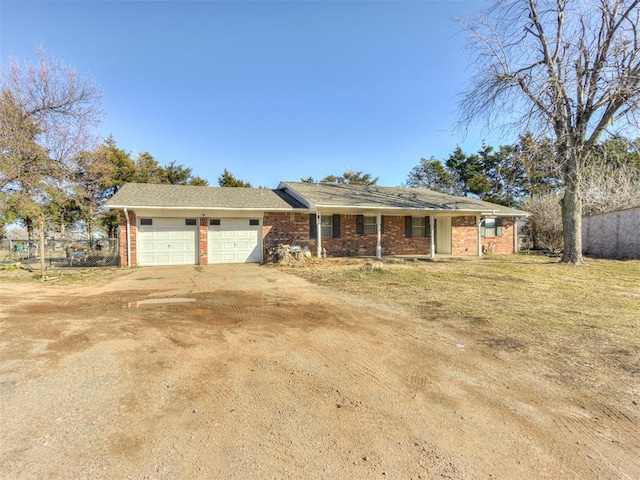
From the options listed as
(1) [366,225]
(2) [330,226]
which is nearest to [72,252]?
(2) [330,226]

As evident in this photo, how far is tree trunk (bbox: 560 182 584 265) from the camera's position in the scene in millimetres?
12578

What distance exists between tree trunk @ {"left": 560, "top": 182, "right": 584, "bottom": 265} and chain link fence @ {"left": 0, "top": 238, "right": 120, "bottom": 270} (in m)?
18.0

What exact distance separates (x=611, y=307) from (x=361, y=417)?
6.04m

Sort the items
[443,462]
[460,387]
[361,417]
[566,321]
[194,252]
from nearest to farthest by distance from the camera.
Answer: [443,462] → [361,417] → [460,387] → [566,321] → [194,252]

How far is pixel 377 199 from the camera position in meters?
16.7

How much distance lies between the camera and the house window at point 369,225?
16750 mm

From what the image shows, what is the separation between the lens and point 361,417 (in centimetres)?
254

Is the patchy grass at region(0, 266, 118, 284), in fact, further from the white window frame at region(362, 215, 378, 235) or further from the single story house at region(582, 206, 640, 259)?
the single story house at region(582, 206, 640, 259)

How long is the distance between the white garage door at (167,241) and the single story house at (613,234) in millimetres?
19700

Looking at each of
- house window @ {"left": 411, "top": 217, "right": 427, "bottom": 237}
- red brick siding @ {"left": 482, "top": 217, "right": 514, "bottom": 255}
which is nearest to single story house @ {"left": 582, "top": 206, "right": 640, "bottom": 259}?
red brick siding @ {"left": 482, "top": 217, "right": 514, "bottom": 255}

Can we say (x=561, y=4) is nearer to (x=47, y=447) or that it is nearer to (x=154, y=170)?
(x=47, y=447)

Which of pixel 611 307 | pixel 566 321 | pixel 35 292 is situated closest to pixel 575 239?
pixel 611 307

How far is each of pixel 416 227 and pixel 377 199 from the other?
2.94 m

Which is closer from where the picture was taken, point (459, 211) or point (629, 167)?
point (459, 211)
